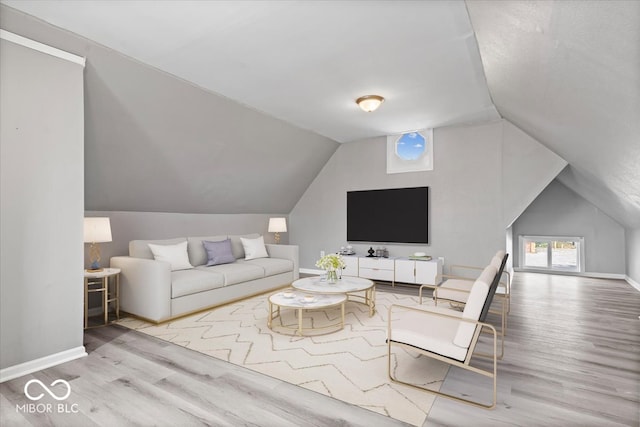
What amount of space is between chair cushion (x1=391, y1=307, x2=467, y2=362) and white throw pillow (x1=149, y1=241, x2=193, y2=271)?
3.19 metres

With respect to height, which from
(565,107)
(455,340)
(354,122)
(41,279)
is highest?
(354,122)

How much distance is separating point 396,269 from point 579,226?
450cm

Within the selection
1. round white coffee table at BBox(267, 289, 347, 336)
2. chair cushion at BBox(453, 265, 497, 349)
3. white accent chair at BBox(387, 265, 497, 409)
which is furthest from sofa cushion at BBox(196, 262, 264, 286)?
chair cushion at BBox(453, 265, 497, 349)

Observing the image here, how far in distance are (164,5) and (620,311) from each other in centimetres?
617

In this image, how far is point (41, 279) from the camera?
2.73 metres

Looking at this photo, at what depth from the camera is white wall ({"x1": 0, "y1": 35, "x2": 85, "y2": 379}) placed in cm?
256

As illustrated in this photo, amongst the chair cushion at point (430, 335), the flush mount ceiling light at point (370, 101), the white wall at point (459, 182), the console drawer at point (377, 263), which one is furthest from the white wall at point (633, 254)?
the chair cushion at point (430, 335)

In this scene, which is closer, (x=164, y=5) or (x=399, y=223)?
(x=164, y=5)

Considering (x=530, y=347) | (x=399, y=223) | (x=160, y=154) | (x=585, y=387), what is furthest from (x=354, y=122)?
(x=585, y=387)

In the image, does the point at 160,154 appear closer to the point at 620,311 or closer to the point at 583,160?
the point at 583,160

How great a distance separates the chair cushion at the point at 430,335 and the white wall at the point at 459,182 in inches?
129

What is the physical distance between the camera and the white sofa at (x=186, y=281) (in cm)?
380

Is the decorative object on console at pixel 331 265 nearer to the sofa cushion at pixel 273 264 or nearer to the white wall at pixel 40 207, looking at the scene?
the sofa cushion at pixel 273 264

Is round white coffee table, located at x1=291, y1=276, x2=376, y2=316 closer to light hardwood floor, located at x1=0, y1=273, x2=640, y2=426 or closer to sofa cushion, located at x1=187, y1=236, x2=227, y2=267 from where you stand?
light hardwood floor, located at x1=0, y1=273, x2=640, y2=426
